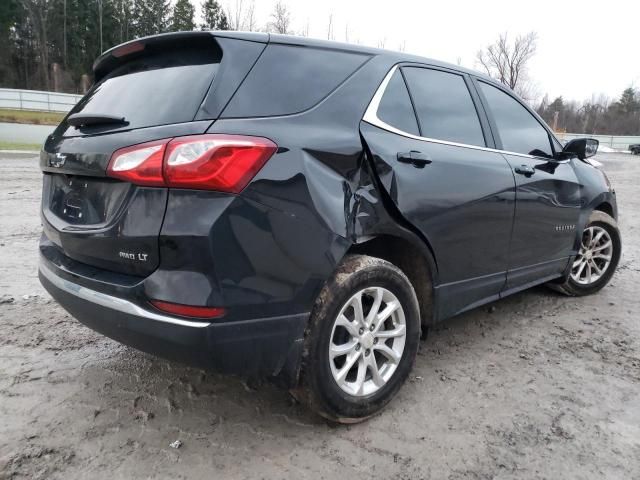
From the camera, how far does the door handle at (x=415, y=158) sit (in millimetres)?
2527

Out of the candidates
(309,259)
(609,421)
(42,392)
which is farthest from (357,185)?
(42,392)

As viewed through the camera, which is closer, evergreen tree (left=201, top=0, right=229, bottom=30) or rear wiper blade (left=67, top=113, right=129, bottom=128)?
rear wiper blade (left=67, top=113, right=129, bottom=128)

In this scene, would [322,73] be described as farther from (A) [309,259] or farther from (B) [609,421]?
(B) [609,421]

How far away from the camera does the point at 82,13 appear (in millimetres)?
59562

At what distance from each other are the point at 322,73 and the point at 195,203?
3.10 feet

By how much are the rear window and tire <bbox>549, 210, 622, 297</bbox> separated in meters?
3.60

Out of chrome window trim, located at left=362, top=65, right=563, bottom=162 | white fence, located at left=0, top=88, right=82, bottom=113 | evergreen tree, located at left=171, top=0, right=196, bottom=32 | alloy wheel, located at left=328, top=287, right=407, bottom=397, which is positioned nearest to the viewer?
alloy wheel, located at left=328, top=287, right=407, bottom=397

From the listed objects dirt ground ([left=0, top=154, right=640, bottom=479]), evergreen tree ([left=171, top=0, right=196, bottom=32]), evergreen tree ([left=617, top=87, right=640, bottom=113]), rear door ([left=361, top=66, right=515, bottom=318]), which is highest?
evergreen tree ([left=171, top=0, right=196, bottom=32])

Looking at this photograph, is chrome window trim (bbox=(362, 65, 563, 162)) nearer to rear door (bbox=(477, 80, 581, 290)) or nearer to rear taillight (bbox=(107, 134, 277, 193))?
rear taillight (bbox=(107, 134, 277, 193))

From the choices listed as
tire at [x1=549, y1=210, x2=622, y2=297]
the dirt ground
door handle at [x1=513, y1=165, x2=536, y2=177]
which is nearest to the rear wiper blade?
the dirt ground

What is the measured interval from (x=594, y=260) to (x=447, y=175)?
271cm

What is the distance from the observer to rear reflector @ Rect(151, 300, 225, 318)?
6.21ft

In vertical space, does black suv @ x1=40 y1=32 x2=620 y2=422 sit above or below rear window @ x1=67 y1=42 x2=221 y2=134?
below

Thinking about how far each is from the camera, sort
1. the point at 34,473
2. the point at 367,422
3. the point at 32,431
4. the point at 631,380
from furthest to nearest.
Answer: the point at 631,380
the point at 367,422
the point at 32,431
the point at 34,473
